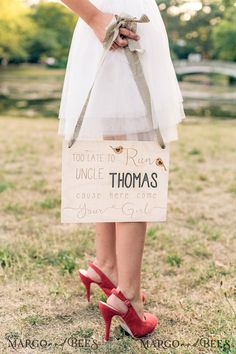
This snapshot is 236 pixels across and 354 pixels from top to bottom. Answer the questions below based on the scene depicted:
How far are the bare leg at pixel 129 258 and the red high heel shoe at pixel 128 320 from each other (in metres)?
0.02

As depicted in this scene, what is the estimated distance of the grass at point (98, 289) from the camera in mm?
1961

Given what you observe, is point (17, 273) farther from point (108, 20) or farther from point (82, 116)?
point (108, 20)

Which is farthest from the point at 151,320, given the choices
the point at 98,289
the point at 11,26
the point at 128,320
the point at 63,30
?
the point at 63,30

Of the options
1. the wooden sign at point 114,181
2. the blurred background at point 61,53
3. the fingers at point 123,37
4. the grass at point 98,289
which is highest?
the blurred background at point 61,53

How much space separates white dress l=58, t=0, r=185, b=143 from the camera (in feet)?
5.90

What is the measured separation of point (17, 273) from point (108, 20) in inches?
51.0

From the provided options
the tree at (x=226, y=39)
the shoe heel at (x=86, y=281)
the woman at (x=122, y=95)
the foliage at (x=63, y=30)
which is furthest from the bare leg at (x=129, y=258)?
the tree at (x=226, y=39)

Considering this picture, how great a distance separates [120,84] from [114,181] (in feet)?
1.09

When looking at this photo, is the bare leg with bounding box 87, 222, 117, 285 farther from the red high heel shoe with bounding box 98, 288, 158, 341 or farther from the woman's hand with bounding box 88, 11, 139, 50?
the woman's hand with bounding box 88, 11, 139, 50

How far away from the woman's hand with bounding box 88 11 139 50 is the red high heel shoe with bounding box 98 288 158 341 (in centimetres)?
85

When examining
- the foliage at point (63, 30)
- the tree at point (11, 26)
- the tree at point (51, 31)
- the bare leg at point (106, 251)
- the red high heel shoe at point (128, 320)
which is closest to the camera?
the red high heel shoe at point (128, 320)

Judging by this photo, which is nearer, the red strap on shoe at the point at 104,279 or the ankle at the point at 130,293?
the ankle at the point at 130,293

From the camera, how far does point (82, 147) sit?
1831 millimetres

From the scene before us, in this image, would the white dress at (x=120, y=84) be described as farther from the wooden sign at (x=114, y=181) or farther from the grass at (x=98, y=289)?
the grass at (x=98, y=289)
